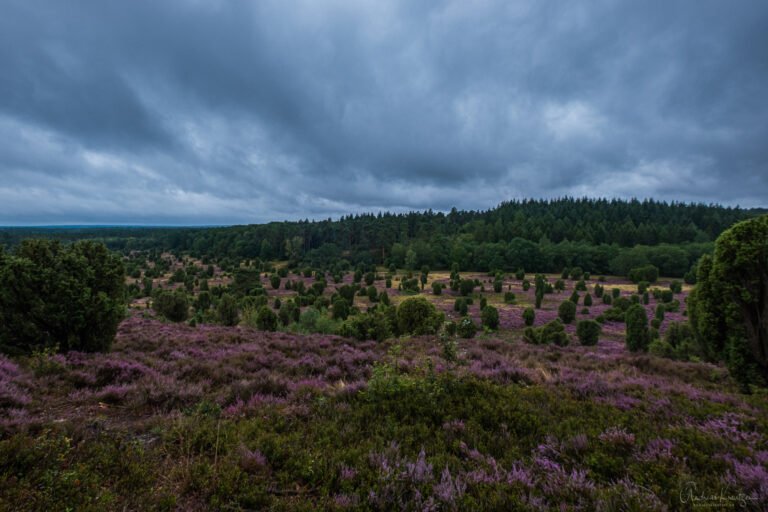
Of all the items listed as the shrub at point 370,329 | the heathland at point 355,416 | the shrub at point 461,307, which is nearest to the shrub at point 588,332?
the heathland at point 355,416

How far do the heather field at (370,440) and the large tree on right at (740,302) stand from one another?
89 cm

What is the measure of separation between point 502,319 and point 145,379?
30812 mm

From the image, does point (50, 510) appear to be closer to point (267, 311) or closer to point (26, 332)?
point (26, 332)

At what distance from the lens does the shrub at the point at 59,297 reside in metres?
7.98

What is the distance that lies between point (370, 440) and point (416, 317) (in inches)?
550

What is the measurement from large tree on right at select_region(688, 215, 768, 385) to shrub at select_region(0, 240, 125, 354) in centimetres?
1711

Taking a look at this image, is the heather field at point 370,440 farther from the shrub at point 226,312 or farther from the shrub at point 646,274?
the shrub at point 646,274

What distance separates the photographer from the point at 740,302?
291 inches

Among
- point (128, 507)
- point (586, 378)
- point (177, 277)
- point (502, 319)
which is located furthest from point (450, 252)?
point (128, 507)

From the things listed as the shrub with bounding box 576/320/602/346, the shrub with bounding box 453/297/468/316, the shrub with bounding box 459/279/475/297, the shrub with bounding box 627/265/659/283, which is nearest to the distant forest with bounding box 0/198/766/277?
the shrub with bounding box 627/265/659/283

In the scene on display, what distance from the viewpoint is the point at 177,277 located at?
→ 204 feet

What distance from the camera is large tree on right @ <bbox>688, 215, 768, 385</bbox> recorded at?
7156 mm

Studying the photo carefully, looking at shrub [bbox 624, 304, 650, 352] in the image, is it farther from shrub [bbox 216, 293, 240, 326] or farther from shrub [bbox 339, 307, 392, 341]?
shrub [bbox 216, 293, 240, 326]

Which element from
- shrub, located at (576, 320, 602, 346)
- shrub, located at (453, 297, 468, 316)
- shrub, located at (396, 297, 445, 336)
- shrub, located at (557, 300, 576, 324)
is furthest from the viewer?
shrub, located at (453, 297, 468, 316)
